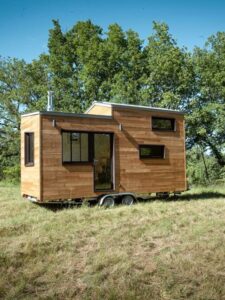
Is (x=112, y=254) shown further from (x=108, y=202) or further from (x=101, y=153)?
(x=101, y=153)

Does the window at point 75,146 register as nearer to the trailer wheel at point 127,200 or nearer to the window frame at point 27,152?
the window frame at point 27,152

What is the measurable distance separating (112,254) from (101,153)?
618 cm

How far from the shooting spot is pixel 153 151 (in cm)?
1273

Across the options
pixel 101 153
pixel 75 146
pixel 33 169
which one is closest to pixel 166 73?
pixel 101 153

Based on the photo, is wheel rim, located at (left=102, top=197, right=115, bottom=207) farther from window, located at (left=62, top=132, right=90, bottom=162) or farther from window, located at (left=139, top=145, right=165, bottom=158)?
window, located at (left=139, top=145, right=165, bottom=158)

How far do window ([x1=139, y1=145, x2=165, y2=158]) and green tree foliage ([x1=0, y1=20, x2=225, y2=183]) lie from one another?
9703mm

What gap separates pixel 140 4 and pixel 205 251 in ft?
45.1

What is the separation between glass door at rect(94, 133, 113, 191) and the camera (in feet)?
37.9

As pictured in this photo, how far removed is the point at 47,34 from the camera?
93.5ft

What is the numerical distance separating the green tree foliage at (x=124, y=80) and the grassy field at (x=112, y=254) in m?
14.3

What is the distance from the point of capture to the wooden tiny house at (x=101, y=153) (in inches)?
406

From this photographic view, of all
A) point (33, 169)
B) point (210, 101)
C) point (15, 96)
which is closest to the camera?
point (33, 169)

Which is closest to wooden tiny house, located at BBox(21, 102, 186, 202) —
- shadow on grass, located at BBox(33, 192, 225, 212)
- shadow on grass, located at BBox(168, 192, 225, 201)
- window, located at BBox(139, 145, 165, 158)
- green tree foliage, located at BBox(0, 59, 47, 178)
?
window, located at BBox(139, 145, 165, 158)

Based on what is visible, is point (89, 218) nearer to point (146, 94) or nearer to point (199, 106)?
point (146, 94)
